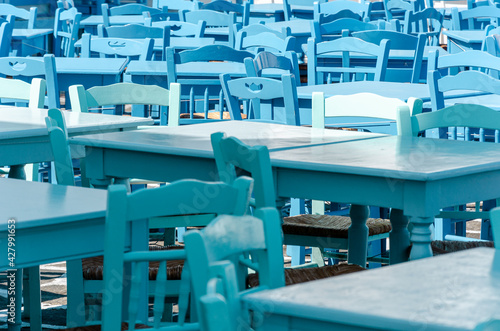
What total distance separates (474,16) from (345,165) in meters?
6.25

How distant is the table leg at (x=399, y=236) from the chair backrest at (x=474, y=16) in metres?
5.20

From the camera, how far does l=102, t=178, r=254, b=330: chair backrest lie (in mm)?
1683

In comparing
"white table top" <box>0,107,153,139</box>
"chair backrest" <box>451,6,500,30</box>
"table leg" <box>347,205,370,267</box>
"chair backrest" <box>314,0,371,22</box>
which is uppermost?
"chair backrest" <box>314,0,371,22</box>

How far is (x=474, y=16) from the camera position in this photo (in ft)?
26.9

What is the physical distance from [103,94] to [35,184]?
5.56ft

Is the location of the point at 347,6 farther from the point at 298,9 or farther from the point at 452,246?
the point at 452,246

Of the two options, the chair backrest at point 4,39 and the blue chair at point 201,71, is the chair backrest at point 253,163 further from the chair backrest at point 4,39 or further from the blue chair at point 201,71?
the chair backrest at point 4,39

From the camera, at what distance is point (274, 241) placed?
4.90ft

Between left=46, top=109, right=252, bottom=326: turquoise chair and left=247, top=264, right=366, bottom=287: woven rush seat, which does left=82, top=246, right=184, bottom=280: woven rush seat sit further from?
left=247, top=264, right=366, bottom=287: woven rush seat

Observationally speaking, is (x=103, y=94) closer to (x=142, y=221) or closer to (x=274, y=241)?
(x=142, y=221)

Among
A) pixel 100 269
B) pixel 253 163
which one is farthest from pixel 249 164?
A: pixel 100 269

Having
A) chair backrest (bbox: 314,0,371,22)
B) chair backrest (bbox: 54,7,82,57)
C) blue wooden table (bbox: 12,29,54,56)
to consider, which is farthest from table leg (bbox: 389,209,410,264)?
chair backrest (bbox: 314,0,371,22)

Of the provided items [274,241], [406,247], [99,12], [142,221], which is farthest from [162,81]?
[99,12]

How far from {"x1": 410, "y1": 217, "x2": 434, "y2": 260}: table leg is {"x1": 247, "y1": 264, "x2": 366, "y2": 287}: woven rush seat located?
34 cm
